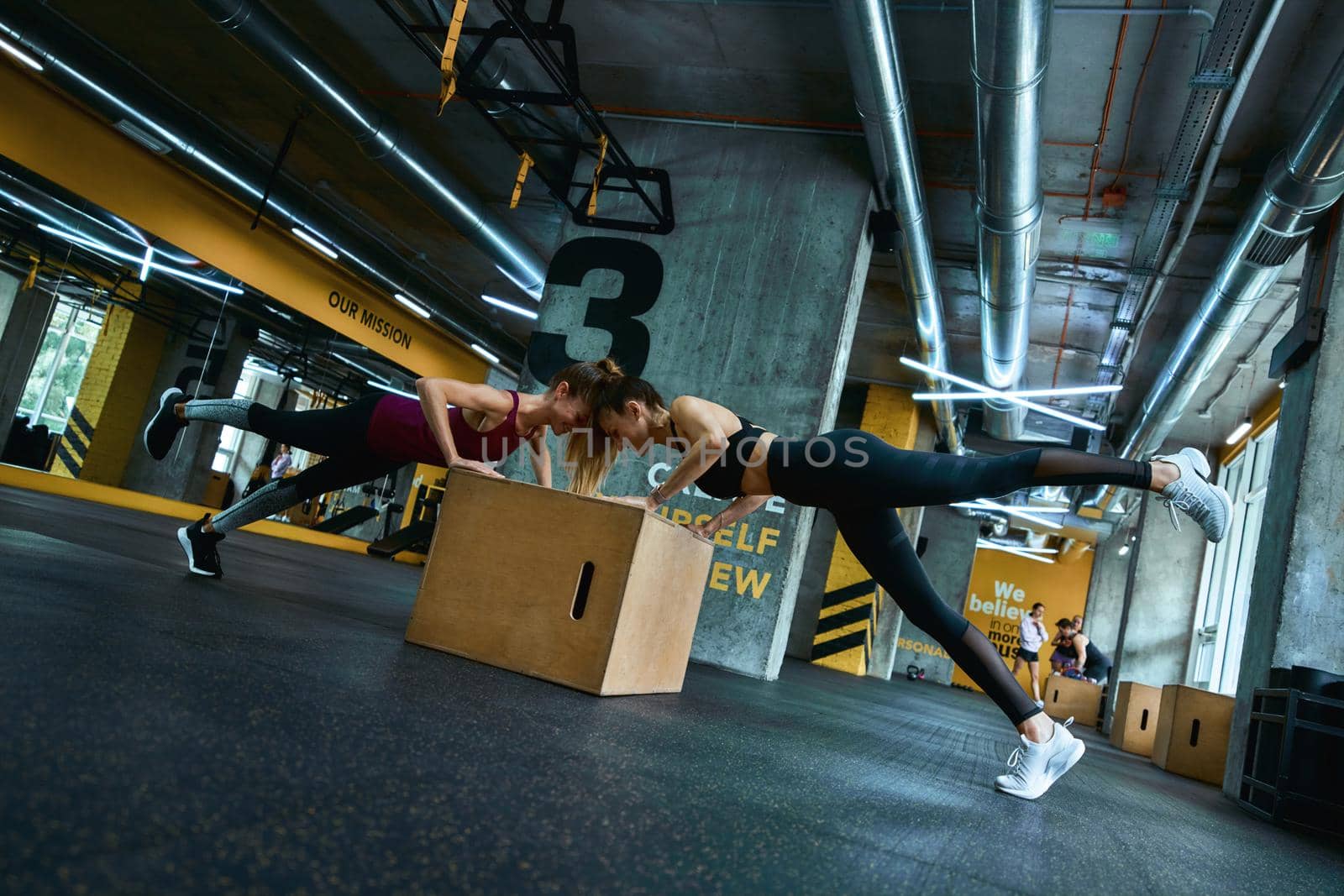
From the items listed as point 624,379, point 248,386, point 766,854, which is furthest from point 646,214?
point 248,386

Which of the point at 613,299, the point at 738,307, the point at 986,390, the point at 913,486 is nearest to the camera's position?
the point at 913,486

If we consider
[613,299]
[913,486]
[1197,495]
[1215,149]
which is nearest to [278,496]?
[913,486]

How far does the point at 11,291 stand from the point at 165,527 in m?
11.2

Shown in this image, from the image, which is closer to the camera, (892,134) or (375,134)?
(892,134)

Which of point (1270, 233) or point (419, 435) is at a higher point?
point (1270, 233)

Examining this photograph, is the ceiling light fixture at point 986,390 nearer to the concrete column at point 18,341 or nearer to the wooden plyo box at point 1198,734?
the wooden plyo box at point 1198,734

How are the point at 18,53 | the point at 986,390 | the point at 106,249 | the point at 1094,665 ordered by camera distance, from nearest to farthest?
1. the point at 18,53
2. the point at 986,390
3. the point at 106,249
4. the point at 1094,665

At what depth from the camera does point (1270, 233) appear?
16.7 ft

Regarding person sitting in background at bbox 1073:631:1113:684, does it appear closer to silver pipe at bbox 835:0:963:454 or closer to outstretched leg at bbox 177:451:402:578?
silver pipe at bbox 835:0:963:454

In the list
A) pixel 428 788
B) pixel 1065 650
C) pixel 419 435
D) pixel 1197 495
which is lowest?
pixel 428 788

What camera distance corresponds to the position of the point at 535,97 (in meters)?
5.20

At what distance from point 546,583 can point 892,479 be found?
1.04m

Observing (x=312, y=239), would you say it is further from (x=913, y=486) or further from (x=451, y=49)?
(x=913, y=486)

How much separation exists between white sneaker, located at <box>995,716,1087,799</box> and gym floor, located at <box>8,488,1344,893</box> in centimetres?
11
